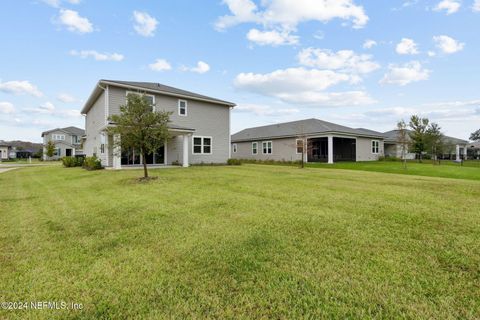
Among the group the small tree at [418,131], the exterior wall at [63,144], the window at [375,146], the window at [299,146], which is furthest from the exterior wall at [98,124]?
the small tree at [418,131]

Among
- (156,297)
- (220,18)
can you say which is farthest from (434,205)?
(220,18)

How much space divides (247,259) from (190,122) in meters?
18.0

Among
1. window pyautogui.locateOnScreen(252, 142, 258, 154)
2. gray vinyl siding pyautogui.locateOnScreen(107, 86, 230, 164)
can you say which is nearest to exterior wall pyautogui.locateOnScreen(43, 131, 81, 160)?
gray vinyl siding pyautogui.locateOnScreen(107, 86, 230, 164)

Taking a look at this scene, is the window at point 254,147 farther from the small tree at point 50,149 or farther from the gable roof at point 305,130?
the small tree at point 50,149

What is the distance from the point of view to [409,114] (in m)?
32.0

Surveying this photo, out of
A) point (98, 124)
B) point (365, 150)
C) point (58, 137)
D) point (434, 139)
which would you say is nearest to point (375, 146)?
point (365, 150)

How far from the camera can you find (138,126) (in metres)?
10.1

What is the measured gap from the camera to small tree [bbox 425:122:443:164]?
29542mm

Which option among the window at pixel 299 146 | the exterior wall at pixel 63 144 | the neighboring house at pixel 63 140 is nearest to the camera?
the window at pixel 299 146

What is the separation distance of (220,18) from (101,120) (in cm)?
1136

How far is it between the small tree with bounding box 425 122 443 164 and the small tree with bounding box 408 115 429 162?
498 millimetres

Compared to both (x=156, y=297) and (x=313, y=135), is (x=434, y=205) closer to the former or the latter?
(x=156, y=297)

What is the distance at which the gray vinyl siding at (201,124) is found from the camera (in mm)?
19266

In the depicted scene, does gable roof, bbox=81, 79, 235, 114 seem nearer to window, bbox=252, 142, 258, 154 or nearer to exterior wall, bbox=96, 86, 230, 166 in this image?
exterior wall, bbox=96, 86, 230, 166
